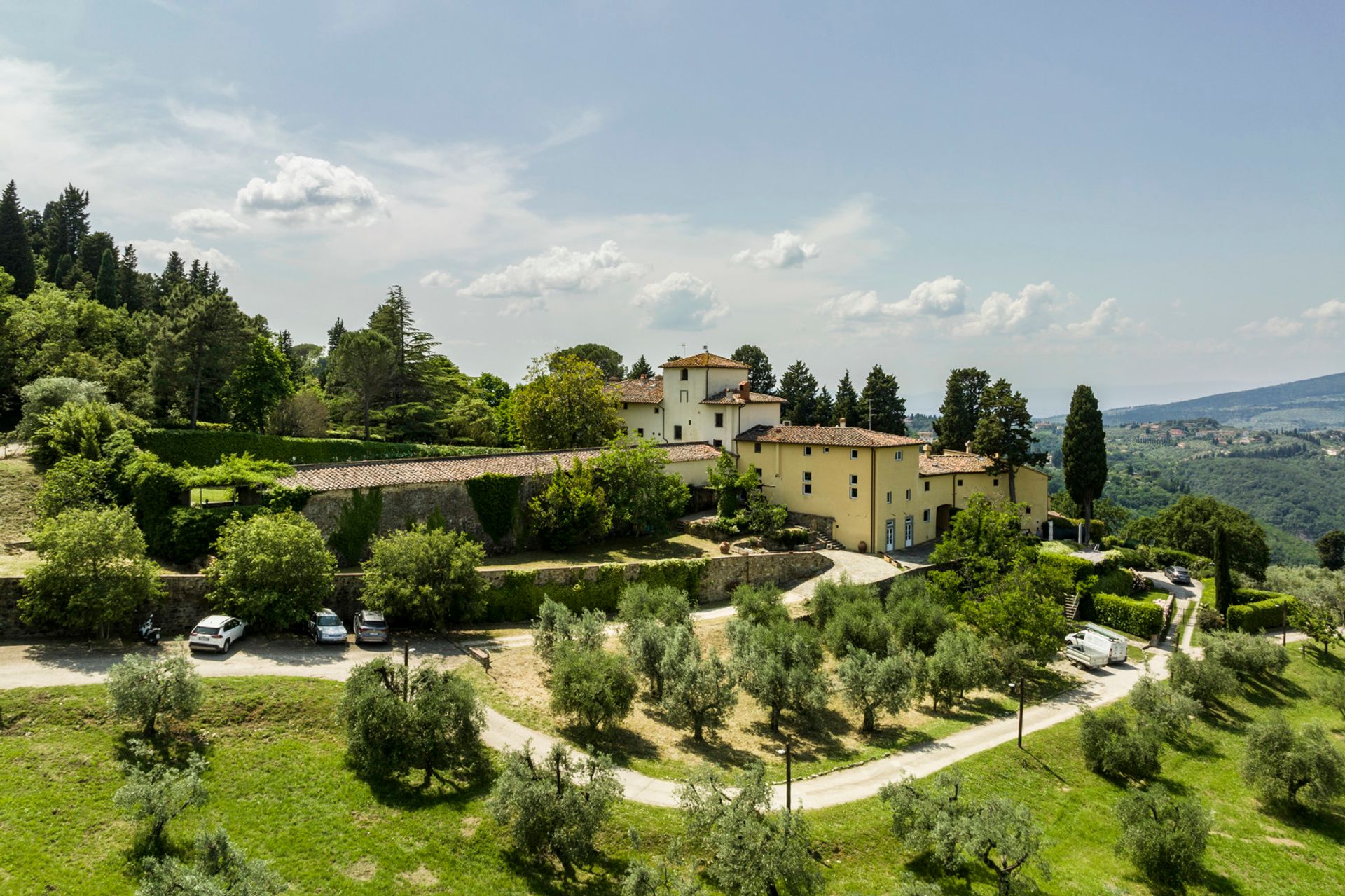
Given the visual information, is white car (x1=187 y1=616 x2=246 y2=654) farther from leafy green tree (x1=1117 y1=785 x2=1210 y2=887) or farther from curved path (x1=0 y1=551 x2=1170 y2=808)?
leafy green tree (x1=1117 y1=785 x2=1210 y2=887)

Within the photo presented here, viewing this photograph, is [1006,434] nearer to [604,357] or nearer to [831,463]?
[831,463]

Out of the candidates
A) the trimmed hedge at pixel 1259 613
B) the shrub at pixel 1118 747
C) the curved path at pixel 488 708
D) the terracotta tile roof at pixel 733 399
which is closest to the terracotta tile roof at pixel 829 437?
the terracotta tile roof at pixel 733 399

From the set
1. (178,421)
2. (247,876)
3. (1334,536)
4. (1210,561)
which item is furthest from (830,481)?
(1334,536)

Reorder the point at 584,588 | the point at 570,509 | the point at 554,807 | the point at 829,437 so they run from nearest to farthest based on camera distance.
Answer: the point at 554,807 → the point at 584,588 → the point at 570,509 → the point at 829,437

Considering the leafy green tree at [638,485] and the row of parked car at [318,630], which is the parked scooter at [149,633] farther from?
the leafy green tree at [638,485]

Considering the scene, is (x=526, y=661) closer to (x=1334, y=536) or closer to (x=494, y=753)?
(x=494, y=753)

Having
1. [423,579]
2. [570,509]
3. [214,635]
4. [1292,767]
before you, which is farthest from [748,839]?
[570,509]

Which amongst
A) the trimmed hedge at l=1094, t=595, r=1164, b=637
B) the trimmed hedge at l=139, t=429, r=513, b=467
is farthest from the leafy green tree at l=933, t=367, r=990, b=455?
the trimmed hedge at l=139, t=429, r=513, b=467
